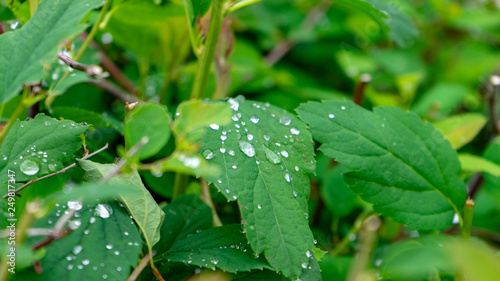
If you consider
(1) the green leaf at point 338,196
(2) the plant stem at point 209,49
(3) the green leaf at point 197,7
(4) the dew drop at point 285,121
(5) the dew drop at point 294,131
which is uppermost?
(3) the green leaf at point 197,7

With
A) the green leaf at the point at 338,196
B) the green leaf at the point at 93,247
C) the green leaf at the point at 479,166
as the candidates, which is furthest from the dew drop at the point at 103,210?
the green leaf at the point at 479,166

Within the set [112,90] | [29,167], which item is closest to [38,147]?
[29,167]

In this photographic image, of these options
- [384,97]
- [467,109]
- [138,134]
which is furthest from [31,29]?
[467,109]

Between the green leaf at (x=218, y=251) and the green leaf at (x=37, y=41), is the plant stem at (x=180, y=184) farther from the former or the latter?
the green leaf at (x=37, y=41)

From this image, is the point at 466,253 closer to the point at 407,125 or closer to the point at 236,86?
the point at 407,125

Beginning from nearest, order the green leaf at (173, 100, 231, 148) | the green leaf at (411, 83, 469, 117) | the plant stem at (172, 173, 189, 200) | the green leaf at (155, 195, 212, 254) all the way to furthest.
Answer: the green leaf at (173, 100, 231, 148) < the green leaf at (155, 195, 212, 254) < the plant stem at (172, 173, 189, 200) < the green leaf at (411, 83, 469, 117)

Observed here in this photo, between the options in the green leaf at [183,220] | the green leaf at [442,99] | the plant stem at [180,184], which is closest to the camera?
the green leaf at [183,220]

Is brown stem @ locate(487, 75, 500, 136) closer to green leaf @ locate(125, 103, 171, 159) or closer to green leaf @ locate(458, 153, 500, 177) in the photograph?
green leaf @ locate(458, 153, 500, 177)

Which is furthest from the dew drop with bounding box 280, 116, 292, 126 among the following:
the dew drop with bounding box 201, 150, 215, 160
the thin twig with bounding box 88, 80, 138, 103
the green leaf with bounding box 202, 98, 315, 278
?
the thin twig with bounding box 88, 80, 138, 103
